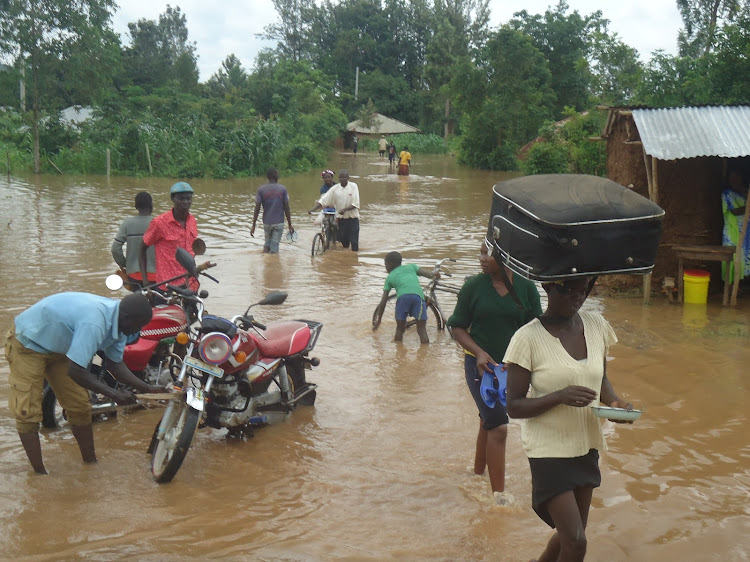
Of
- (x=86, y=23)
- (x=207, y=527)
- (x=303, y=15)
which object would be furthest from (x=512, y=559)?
(x=303, y=15)

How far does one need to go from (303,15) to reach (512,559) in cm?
9416

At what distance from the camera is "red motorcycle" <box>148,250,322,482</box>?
197 inches

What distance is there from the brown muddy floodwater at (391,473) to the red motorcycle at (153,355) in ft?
0.64

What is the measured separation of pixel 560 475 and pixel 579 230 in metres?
1.08

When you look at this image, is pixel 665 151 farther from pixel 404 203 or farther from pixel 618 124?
pixel 404 203

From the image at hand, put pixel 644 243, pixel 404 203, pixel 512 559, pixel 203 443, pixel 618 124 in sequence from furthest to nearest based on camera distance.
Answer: pixel 404 203, pixel 618 124, pixel 203 443, pixel 512 559, pixel 644 243

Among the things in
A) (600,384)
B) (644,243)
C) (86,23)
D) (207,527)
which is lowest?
(207,527)

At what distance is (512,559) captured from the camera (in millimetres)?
4238

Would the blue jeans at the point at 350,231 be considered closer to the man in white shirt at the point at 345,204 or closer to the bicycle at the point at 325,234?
the man in white shirt at the point at 345,204

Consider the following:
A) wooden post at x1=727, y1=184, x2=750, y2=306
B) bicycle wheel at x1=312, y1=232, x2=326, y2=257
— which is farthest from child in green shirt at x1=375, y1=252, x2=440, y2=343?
bicycle wheel at x1=312, y1=232, x2=326, y2=257

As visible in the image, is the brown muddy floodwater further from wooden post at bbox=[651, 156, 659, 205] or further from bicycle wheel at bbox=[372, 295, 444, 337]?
wooden post at bbox=[651, 156, 659, 205]

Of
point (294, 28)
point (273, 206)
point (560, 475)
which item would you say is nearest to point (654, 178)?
point (273, 206)

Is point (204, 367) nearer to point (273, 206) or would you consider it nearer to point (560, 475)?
point (560, 475)

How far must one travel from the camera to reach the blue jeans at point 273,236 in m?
13.9
